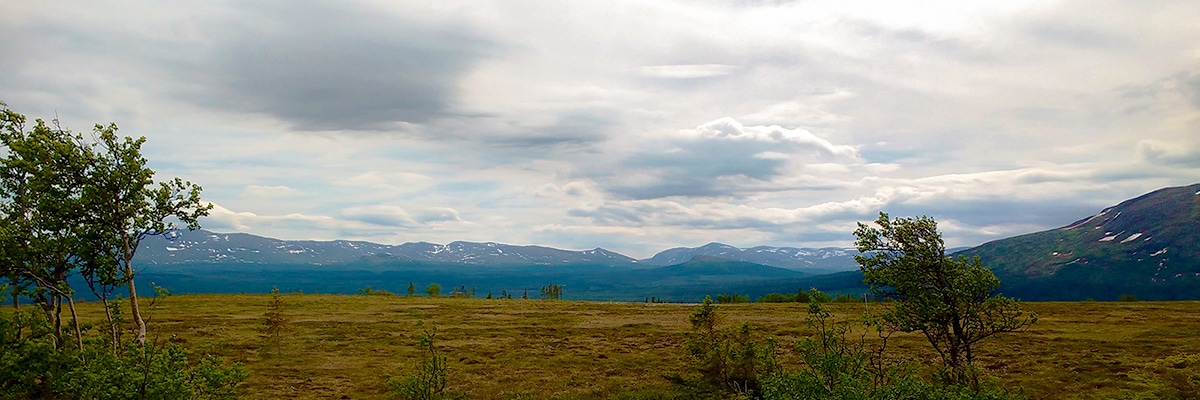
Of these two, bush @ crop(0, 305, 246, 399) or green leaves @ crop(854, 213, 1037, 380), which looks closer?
bush @ crop(0, 305, 246, 399)

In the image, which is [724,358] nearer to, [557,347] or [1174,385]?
[1174,385]

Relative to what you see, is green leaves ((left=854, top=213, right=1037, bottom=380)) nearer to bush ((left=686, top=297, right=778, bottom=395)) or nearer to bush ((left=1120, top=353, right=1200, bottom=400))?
bush ((left=1120, top=353, right=1200, bottom=400))

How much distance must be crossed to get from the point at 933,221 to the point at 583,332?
177ft

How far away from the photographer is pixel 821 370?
18.6 m

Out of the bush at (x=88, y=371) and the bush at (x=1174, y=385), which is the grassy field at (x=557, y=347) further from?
the bush at (x=88, y=371)

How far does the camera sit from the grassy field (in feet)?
146

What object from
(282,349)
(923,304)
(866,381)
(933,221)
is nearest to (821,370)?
(866,381)

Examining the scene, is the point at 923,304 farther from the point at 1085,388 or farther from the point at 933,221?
the point at 1085,388

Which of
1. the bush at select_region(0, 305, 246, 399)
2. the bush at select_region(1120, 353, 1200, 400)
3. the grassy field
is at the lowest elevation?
the grassy field

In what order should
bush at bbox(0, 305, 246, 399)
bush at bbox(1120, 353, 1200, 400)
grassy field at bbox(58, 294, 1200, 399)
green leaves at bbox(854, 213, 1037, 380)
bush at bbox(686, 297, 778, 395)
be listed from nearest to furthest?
bush at bbox(0, 305, 246, 399)
green leaves at bbox(854, 213, 1037, 380)
bush at bbox(1120, 353, 1200, 400)
bush at bbox(686, 297, 778, 395)
grassy field at bbox(58, 294, 1200, 399)

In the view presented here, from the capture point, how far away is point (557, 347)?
64312mm

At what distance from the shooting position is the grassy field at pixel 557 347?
44375 mm

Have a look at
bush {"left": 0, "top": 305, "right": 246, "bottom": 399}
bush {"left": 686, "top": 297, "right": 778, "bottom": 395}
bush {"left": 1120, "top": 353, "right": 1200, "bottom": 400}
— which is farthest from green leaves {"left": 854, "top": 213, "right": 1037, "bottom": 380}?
bush {"left": 0, "top": 305, "right": 246, "bottom": 399}

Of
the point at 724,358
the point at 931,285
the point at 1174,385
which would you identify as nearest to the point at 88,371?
the point at 931,285
